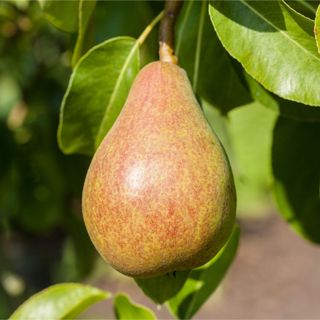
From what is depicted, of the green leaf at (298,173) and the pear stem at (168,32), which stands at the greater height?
the pear stem at (168,32)

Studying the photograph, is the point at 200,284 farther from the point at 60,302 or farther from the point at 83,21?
the point at 83,21

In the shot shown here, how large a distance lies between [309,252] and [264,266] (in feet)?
1.09

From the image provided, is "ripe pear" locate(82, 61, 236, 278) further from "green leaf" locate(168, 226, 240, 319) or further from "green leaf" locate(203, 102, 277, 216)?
"green leaf" locate(203, 102, 277, 216)

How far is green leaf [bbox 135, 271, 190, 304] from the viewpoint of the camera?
3.59 ft

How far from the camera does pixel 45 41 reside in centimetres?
259

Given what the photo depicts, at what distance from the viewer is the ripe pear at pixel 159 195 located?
848 mm

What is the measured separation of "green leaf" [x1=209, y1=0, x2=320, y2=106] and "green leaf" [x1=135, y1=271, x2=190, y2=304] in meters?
0.30

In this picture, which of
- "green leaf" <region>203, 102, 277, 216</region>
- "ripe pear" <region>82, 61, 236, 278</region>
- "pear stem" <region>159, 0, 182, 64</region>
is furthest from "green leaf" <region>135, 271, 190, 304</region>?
"green leaf" <region>203, 102, 277, 216</region>

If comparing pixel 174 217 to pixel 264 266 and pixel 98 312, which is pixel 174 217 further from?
pixel 264 266

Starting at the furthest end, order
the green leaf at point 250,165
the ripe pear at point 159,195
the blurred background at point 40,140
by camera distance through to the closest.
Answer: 1. the green leaf at point 250,165
2. the blurred background at point 40,140
3. the ripe pear at point 159,195

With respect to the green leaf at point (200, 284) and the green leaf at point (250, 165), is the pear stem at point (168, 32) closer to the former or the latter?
the green leaf at point (200, 284)

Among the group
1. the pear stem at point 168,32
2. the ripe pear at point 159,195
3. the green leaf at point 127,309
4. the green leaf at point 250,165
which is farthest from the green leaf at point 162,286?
the green leaf at point 250,165

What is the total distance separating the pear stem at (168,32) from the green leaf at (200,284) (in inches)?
12.2

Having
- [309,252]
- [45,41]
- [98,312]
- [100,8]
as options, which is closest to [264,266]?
[309,252]
